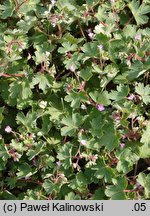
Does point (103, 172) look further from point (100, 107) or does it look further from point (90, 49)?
point (90, 49)

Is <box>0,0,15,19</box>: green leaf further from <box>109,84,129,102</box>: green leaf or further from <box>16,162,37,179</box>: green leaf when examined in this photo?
<box>16,162,37,179</box>: green leaf

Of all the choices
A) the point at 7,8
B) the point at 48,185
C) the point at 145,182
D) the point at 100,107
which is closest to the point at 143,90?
the point at 100,107

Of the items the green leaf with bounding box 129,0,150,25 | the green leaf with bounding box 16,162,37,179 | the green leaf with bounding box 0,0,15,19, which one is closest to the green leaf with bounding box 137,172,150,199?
the green leaf with bounding box 16,162,37,179

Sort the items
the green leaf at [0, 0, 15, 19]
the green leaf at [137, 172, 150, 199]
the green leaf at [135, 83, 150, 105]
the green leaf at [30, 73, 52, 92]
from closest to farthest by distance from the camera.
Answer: the green leaf at [137, 172, 150, 199] < the green leaf at [135, 83, 150, 105] < the green leaf at [30, 73, 52, 92] < the green leaf at [0, 0, 15, 19]

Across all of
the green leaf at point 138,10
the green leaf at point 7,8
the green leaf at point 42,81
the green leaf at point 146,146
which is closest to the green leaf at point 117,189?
the green leaf at point 146,146

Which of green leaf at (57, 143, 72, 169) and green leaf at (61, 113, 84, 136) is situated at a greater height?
green leaf at (61, 113, 84, 136)

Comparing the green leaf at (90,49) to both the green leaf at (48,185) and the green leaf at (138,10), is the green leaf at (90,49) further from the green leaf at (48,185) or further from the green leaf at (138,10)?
the green leaf at (48,185)

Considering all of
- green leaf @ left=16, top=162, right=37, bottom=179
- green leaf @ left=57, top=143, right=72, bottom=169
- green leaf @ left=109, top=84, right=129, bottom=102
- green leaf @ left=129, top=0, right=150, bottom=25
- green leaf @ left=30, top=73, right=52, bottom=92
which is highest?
green leaf @ left=129, top=0, right=150, bottom=25

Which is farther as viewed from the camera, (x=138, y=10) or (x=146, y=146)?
(x=138, y=10)
